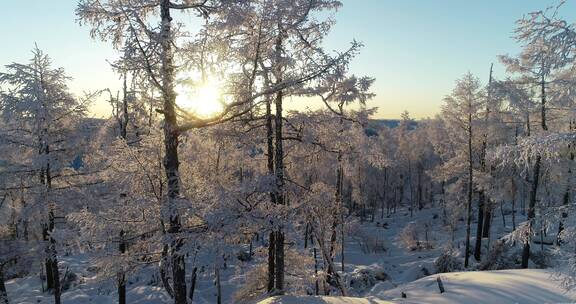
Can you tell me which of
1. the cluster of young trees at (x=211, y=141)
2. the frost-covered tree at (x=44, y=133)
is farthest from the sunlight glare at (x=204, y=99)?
the frost-covered tree at (x=44, y=133)

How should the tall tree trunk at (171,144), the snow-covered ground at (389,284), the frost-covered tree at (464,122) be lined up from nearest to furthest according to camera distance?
the tall tree trunk at (171,144)
the snow-covered ground at (389,284)
the frost-covered tree at (464,122)

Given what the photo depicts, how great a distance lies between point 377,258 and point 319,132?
27.5 meters

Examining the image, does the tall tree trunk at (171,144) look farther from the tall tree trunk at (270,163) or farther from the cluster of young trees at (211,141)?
the tall tree trunk at (270,163)

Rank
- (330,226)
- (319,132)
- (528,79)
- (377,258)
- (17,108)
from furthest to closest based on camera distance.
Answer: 1. (377,258)
2. (528,79)
3. (330,226)
4. (17,108)
5. (319,132)

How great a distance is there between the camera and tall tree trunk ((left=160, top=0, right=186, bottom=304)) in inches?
265

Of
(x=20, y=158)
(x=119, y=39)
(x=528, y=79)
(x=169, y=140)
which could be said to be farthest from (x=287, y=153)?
(x=20, y=158)

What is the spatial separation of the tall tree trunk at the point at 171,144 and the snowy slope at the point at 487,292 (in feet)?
7.08

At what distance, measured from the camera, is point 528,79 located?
60.3ft

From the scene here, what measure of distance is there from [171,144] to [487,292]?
370 inches

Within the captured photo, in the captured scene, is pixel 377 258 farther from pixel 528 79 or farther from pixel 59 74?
pixel 59 74

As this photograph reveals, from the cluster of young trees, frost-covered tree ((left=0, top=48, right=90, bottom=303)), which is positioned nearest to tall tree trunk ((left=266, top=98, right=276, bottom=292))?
the cluster of young trees

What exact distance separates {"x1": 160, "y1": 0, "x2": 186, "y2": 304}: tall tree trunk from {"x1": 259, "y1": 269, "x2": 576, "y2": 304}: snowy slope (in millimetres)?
2158

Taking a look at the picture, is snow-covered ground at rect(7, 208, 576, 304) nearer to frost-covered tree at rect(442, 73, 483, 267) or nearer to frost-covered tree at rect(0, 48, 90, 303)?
frost-covered tree at rect(0, 48, 90, 303)

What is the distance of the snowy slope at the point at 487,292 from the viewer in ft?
32.6
